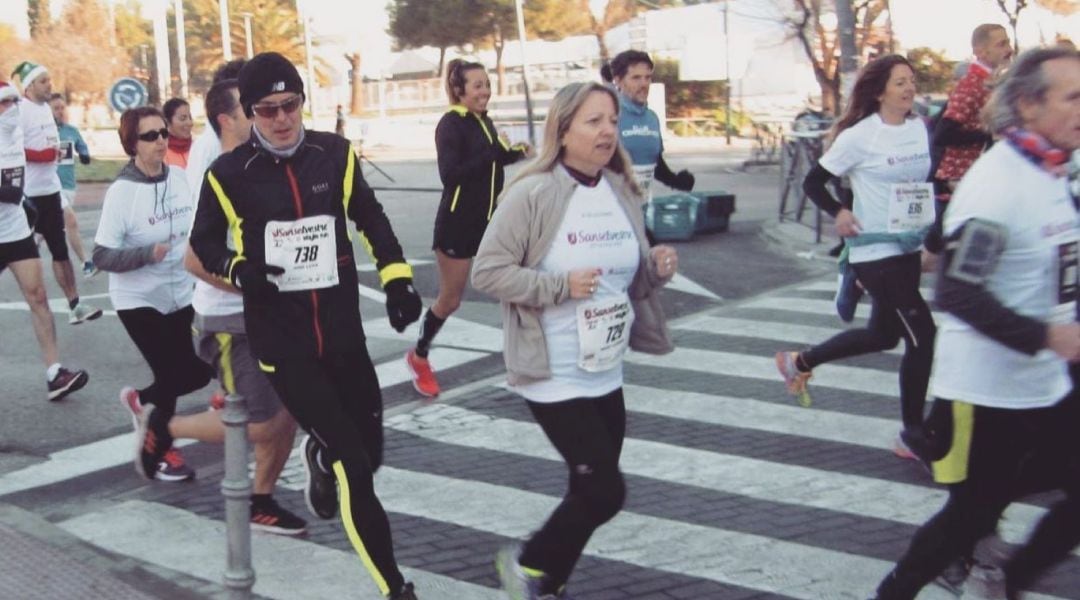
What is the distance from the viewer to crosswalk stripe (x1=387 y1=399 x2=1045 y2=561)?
20.3 feet

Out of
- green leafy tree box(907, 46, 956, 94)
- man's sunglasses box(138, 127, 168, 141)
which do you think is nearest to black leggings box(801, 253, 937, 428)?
man's sunglasses box(138, 127, 168, 141)

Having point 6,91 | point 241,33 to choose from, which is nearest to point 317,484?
point 6,91

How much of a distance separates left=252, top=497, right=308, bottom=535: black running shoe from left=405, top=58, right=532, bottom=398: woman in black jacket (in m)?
2.56

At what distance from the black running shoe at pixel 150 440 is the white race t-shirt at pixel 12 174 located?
8.89ft

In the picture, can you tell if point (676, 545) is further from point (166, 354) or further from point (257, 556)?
point (166, 354)

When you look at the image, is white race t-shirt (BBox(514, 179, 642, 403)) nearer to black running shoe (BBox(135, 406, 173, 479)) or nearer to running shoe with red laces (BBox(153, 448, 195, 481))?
black running shoe (BBox(135, 406, 173, 479))

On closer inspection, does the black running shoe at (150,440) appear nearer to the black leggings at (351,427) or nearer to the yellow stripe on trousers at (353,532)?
the black leggings at (351,427)

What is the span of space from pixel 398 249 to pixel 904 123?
2817 millimetres

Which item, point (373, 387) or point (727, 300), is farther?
point (727, 300)

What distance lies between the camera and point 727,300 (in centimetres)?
1206

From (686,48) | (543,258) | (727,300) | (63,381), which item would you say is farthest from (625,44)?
(543,258)

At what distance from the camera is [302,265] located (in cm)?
499

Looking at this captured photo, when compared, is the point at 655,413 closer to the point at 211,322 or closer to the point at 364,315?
the point at 211,322

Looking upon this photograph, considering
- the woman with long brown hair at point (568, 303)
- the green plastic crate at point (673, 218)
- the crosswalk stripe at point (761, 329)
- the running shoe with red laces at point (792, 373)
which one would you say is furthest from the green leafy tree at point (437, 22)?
the woman with long brown hair at point (568, 303)
